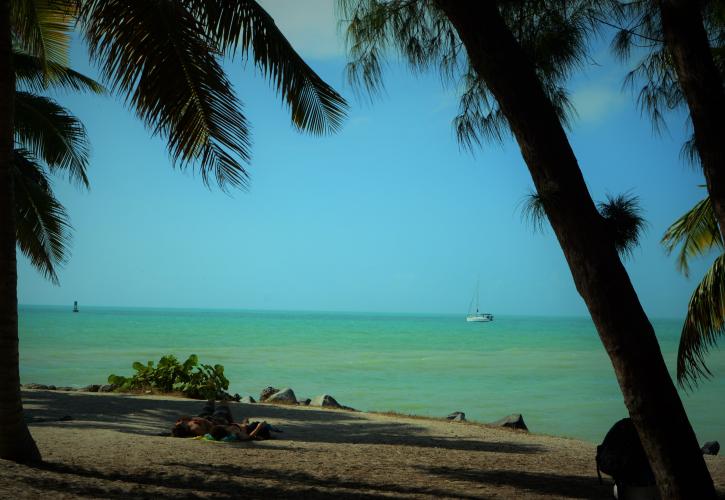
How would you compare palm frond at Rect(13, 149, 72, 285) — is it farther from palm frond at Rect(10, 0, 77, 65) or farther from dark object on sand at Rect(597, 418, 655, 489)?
dark object on sand at Rect(597, 418, 655, 489)

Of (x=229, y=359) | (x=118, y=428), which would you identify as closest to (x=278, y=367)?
(x=229, y=359)

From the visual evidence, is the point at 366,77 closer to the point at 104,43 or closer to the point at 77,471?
the point at 104,43

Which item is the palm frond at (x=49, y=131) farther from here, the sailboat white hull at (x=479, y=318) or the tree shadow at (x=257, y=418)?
the sailboat white hull at (x=479, y=318)

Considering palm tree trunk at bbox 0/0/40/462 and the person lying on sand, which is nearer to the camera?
palm tree trunk at bbox 0/0/40/462

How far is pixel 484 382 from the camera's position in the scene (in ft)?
92.6

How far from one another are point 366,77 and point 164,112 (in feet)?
6.42

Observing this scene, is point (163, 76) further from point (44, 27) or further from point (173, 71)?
point (44, 27)

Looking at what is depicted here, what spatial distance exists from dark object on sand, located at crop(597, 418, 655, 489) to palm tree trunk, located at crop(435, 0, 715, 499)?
996 millimetres

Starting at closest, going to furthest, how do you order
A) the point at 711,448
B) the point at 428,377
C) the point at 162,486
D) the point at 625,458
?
the point at 625,458
the point at 162,486
the point at 711,448
the point at 428,377

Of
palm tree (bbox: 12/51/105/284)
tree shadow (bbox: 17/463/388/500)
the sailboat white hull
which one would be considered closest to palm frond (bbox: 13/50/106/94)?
palm tree (bbox: 12/51/105/284)

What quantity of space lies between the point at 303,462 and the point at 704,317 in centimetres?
486

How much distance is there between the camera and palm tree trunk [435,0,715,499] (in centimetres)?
399

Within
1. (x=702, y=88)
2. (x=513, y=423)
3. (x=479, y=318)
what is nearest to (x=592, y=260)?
(x=702, y=88)

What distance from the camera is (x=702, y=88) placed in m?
4.39
